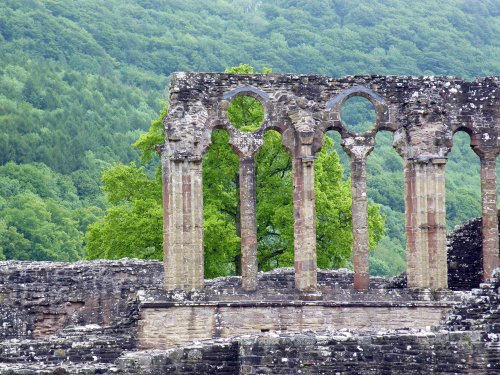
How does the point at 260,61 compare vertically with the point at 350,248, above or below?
above

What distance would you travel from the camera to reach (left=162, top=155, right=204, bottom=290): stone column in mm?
42094

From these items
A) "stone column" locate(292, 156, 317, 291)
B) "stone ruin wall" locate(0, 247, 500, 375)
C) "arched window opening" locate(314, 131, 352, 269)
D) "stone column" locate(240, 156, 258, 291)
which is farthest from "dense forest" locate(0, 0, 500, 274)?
"stone column" locate(240, 156, 258, 291)

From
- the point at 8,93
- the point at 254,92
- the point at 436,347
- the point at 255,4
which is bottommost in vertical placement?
the point at 436,347

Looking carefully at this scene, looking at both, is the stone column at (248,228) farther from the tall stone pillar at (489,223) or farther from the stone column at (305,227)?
the tall stone pillar at (489,223)

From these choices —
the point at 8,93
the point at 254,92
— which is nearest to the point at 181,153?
the point at 254,92

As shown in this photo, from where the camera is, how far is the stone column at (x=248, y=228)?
42.5m

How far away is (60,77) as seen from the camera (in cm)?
9962

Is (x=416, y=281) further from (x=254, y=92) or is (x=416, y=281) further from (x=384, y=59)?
(x=384, y=59)

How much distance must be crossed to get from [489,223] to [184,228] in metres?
7.32

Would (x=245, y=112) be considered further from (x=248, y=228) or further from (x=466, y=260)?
(x=248, y=228)

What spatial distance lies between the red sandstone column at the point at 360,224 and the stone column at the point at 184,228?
371 cm

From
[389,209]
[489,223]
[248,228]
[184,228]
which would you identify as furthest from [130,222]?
[389,209]

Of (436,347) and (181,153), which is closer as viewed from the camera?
(436,347)

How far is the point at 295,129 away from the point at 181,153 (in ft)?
9.66
